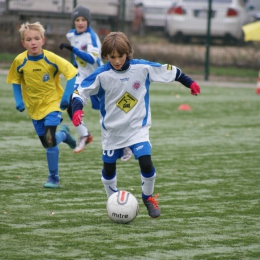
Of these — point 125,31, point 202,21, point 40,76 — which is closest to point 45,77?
point 40,76

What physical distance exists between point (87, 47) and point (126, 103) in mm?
4132

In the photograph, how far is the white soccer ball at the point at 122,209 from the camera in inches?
220

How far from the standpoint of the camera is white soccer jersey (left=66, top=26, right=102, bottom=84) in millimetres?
9648

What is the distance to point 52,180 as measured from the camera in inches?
282

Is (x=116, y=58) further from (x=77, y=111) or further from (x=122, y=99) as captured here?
(x=77, y=111)

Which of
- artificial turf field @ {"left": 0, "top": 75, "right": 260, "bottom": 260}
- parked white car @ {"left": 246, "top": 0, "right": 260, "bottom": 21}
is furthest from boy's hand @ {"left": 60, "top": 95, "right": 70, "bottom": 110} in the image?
parked white car @ {"left": 246, "top": 0, "right": 260, "bottom": 21}

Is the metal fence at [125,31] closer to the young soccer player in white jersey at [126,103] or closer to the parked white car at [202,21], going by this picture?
the parked white car at [202,21]

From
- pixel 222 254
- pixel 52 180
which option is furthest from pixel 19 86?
pixel 222 254

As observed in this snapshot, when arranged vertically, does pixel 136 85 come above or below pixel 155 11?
above

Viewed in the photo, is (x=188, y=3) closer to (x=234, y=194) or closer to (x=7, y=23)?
(x=7, y=23)

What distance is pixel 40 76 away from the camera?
A: 7.23m

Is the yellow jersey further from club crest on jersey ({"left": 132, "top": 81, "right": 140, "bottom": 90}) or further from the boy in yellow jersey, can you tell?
club crest on jersey ({"left": 132, "top": 81, "right": 140, "bottom": 90})

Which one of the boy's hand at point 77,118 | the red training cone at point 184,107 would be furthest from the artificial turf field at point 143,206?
the red training cone at point 184,107

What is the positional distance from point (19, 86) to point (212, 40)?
1381cm
